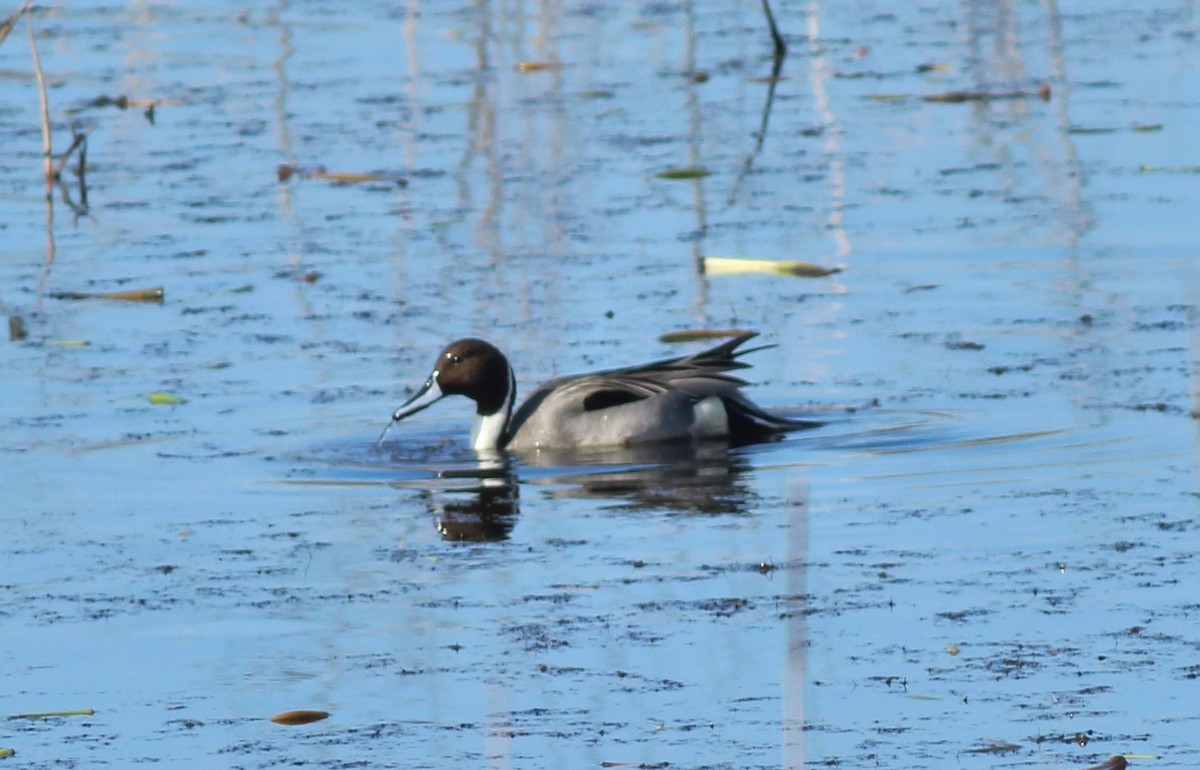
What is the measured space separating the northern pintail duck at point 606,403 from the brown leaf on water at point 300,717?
388cm

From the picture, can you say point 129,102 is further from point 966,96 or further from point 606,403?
point 606,403

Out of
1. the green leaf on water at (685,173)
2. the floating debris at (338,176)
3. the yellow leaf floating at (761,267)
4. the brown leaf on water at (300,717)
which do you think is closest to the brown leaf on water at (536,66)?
the floating debris at (338,176)

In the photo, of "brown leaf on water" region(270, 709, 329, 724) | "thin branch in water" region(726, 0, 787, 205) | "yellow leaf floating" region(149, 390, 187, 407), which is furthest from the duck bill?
"thin branch in water" region(726, 0, 787, 205)

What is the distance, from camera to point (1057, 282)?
12281mm

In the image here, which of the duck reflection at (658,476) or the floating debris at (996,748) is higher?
the duck reflection at (658,476)

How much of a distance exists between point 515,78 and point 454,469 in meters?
9.24

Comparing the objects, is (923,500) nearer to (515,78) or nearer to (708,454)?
(708,454)

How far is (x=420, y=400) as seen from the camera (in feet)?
34.2

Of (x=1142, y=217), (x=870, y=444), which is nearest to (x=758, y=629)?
(x=870, y=444)

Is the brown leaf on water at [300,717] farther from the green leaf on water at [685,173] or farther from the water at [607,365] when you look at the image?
the green leaf on water at [685,173]

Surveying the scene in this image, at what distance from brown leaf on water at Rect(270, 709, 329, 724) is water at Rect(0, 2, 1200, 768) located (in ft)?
0.18

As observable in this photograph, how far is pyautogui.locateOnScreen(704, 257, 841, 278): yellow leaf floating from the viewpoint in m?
12.5

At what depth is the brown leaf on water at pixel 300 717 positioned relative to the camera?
634 centimetres

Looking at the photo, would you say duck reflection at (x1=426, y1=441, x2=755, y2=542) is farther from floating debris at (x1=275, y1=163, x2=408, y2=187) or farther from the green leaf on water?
floating debris at (x1=275, y1=163, x2=408, y2=187)
